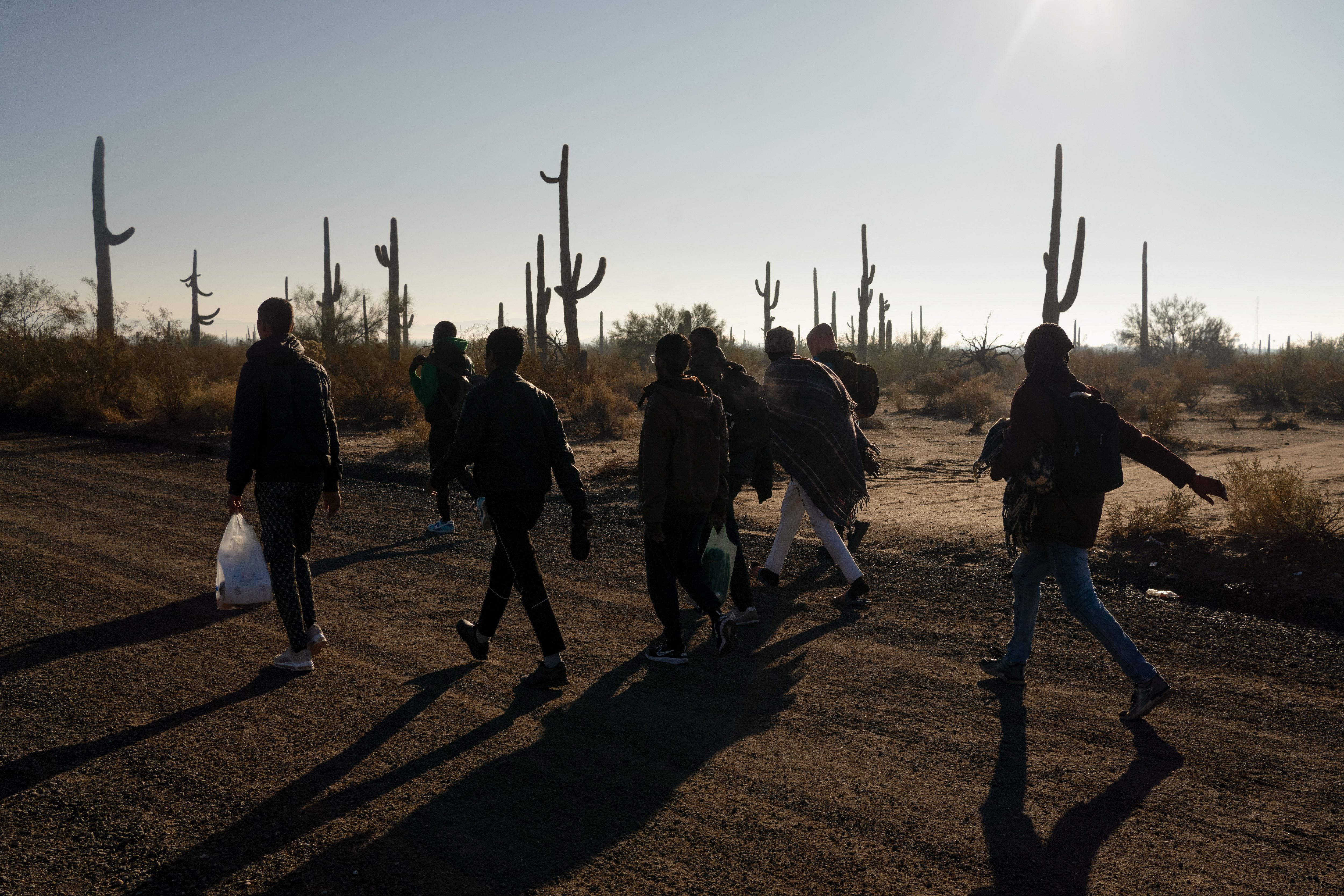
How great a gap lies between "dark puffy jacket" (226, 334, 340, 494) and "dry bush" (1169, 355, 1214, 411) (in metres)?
28.3

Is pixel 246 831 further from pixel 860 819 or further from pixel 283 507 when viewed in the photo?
pixel 860 819

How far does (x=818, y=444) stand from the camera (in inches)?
253

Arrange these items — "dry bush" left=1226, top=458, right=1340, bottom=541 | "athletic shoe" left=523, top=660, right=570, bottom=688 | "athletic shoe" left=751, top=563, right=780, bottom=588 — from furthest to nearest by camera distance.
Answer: "dry bush" left=1226, top=458, right=1340, bottom=541, "athletic shoe" left=751, top=563, right=780, bottom=588, "athletic shoe" left=523, top=660, right=570, bottom=688

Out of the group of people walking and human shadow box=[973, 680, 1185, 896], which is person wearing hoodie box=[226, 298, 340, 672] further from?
human shadow box=[973, 680, 1185, 896]

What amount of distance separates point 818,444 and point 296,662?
3620 millimetres

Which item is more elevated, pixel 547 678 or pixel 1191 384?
pixel 1191 384

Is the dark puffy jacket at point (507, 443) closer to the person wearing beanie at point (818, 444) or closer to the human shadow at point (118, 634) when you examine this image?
the person wearing beanie at point (818, 444)

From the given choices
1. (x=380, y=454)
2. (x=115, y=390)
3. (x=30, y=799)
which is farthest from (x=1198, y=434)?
(x=115, y=390)

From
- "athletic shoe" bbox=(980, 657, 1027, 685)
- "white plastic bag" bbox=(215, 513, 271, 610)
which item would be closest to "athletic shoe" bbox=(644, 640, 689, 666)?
"athletic shoe" bbox=(980, 657, 1027, 685)

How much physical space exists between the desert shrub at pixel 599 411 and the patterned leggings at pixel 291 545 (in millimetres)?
13714

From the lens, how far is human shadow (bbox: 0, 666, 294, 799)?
11.8 feet

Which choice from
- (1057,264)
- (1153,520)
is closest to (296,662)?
(1153,520)

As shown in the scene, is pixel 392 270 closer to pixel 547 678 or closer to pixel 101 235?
pixel 101 235

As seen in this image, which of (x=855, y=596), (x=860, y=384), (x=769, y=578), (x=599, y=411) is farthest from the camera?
(x=599, y=411)
